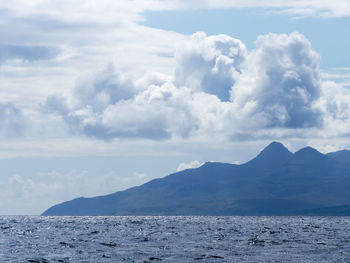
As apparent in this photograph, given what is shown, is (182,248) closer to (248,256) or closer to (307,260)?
(248,256)

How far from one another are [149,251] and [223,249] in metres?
11.0

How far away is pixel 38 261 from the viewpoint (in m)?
68.8

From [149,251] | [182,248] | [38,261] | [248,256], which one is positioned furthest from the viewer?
[182,248]

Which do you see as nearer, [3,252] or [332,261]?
[332,261]

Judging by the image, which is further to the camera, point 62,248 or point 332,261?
point 62,248

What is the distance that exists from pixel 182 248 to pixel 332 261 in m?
24.0

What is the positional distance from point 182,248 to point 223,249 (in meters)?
6.06

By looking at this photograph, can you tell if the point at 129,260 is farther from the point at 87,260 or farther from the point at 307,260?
the point at 307,260

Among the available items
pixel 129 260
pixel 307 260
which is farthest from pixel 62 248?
pixel 307 260

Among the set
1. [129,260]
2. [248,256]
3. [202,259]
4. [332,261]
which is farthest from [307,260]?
[129,260]

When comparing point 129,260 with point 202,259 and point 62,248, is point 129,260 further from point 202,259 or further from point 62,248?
point 62,248

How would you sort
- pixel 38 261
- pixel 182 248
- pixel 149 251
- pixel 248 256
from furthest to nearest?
pixel 182 248
pixel 149 251
pixel 248 256
pixel 38 261

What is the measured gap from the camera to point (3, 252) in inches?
3238

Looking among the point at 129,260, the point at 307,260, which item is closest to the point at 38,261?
the point at 129,260
